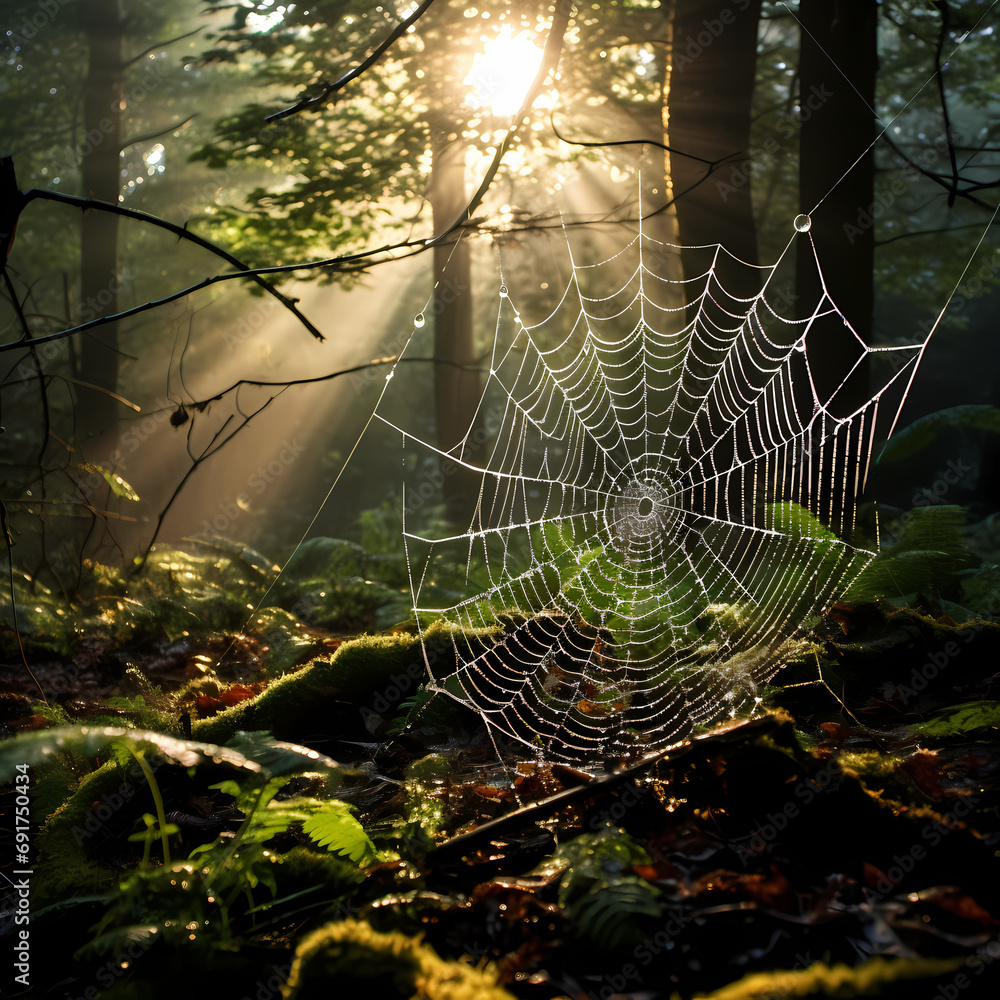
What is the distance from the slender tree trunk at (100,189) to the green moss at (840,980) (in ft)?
36.0

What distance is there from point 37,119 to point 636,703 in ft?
59.8

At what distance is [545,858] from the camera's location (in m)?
1.60

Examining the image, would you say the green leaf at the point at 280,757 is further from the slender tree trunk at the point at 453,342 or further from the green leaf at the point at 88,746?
the slender tree trunk at the point at 453,342

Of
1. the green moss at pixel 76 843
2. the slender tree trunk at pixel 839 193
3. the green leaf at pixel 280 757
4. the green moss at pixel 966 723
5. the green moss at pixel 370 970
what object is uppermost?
the slender tree trunk at pixel 839 193

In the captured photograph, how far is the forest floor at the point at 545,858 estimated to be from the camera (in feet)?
3.81

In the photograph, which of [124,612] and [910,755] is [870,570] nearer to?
[910,755]

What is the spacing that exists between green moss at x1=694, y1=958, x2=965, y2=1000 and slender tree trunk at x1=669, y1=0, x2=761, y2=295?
15.3 ft

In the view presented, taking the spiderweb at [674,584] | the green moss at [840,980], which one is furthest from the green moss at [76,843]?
the green moss at [840,980]

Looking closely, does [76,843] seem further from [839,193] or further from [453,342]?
[453,342]

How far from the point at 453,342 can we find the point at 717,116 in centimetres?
533

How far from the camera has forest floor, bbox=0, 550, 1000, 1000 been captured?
3.81ft

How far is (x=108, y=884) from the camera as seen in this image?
5.65ft

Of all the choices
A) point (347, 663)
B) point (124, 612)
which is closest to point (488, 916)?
point (347, 663)

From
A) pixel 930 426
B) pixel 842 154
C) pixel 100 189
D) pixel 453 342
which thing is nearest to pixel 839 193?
pixel 842 154
